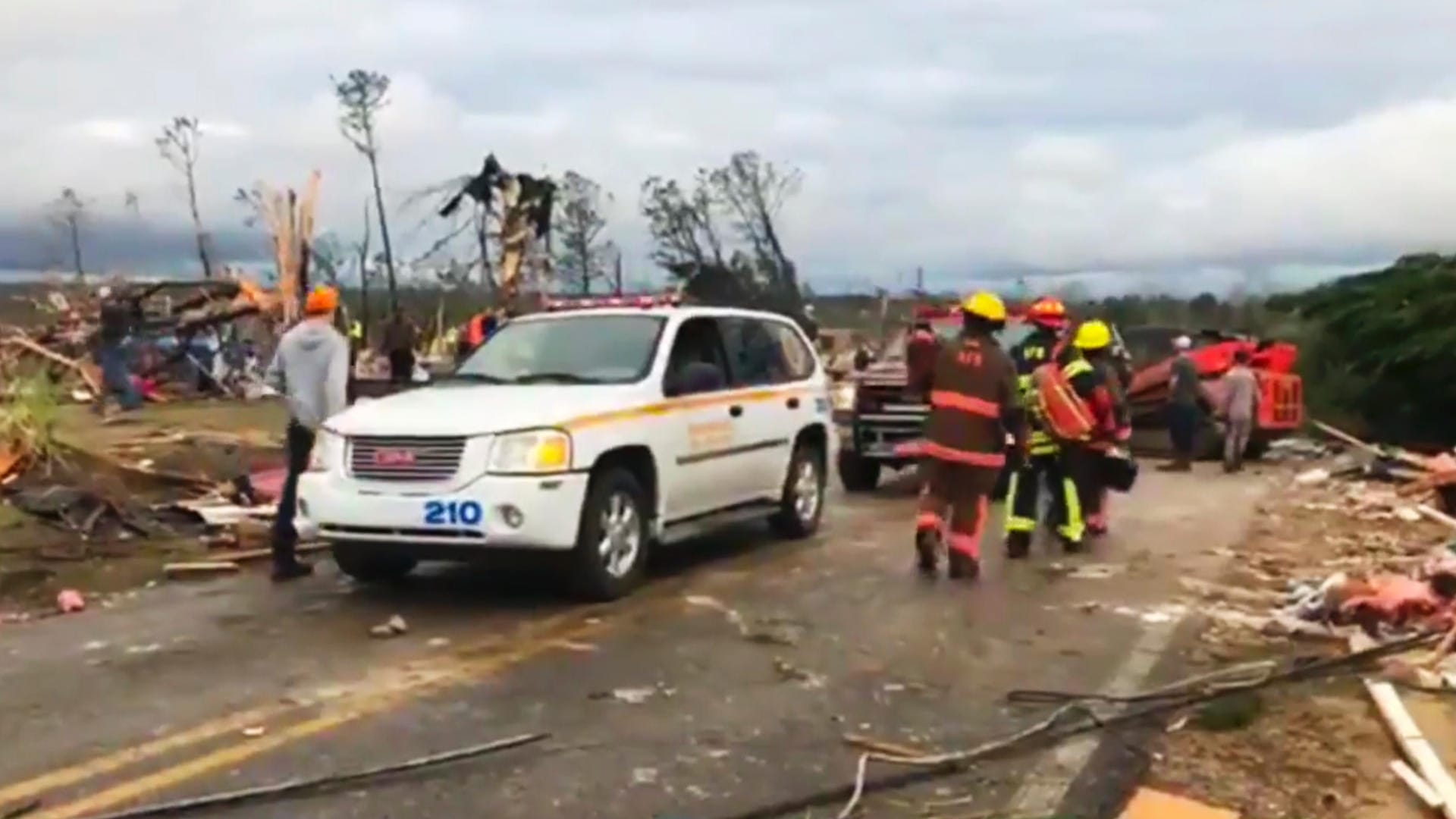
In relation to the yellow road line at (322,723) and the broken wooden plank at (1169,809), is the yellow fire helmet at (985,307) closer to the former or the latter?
the yellow road line at (322,723)

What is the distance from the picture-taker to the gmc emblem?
957 centimetres

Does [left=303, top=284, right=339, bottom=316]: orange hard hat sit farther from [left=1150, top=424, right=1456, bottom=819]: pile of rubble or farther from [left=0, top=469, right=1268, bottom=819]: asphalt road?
[left=1150, top=424, right=1456, bottom=819]: pile of rubble

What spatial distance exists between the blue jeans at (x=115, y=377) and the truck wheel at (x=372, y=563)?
16.6 meters

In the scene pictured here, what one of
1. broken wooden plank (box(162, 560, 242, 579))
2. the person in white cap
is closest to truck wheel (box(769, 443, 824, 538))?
broken wooden plank (box(162, 560, 242, 579))

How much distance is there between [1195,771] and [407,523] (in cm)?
470

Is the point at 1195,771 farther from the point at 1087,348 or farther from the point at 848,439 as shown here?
the point at 848,439

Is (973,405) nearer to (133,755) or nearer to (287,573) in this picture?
(287,573)

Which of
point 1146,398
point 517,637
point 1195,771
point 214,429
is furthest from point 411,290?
point 1195,771

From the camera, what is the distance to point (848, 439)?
1956 centimetres

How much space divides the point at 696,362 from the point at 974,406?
185 cm

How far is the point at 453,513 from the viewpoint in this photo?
941cm

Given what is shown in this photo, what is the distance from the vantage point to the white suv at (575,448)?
9453 mm

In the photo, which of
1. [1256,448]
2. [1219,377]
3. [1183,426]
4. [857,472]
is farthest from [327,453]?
[1256,448]

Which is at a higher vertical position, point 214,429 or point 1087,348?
point 1087,348
